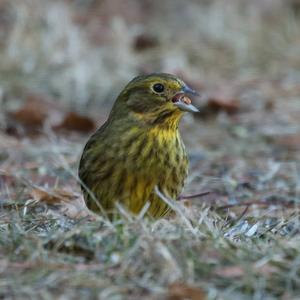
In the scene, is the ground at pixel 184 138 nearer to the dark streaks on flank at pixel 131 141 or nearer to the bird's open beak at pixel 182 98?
the dark streaks on flank at pixel 131 141

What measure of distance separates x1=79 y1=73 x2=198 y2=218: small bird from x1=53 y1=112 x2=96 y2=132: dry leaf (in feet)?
9.97

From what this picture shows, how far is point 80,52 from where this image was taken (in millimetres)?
9492

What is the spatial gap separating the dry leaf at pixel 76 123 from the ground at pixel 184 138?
12 mm

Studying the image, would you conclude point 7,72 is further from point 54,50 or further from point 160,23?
point 160,23

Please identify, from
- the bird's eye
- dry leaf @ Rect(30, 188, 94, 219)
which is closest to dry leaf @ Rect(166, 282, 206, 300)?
the bird's eye

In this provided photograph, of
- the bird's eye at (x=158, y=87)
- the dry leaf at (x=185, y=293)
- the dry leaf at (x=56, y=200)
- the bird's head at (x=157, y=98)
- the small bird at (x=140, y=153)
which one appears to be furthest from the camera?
the dry leaf at (x=56, y=200)

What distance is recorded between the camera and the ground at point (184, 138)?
373 centimetres

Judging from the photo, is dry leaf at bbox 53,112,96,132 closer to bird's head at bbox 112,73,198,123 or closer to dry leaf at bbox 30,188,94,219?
dry leaf at bbox 30,188,94,219

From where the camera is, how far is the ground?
12.2ft

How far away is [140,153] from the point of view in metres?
4.79

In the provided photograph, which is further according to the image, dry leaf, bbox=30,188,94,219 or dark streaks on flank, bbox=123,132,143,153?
dry leaf, bbox=30,188,94,219

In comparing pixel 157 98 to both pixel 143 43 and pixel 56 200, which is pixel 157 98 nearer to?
pixel 56 200

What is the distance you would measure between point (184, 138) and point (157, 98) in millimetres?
3174

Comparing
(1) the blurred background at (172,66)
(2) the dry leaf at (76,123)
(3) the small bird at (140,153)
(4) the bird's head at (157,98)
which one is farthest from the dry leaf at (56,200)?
(2) the dry leaf at (76,123)
